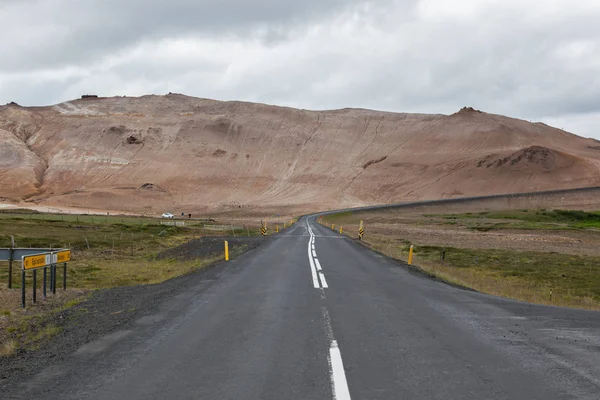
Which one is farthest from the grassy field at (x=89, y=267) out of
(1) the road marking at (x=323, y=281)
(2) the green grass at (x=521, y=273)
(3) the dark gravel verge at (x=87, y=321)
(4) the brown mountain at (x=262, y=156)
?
(4) the brown mountain at (x=262, y=156)

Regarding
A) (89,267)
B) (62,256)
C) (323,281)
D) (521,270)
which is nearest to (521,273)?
(521,270)

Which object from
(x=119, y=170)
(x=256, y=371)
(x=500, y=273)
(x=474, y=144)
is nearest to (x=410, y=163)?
(x=474, y=144)

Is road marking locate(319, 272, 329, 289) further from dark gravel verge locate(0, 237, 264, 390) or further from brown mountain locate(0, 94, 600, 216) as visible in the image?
brown mountain locate(0, 94, 600, 216)

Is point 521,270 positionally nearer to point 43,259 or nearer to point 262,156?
point 43,259

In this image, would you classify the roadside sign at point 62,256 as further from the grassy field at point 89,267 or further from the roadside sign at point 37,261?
the grassy field at point 89,267

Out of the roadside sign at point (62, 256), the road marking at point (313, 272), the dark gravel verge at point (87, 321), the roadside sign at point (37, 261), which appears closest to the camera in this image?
the dark gravel verge at point (87, 321)

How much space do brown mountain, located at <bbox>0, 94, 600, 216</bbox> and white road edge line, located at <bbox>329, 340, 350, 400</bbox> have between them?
365ft

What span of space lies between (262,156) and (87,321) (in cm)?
14780

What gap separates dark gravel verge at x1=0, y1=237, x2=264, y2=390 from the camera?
25.3 ft

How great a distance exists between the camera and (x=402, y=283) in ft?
54.8

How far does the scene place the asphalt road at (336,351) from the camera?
648 centimetres

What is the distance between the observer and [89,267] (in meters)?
29.0

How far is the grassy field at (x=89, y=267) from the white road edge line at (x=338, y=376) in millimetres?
4920

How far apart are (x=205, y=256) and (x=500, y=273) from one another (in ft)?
50.2
